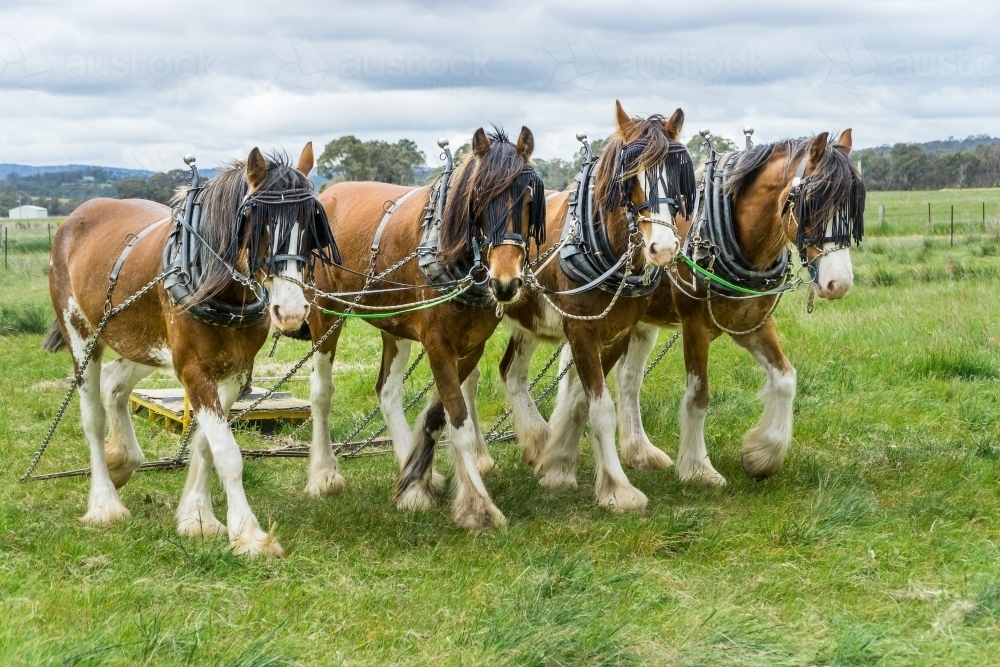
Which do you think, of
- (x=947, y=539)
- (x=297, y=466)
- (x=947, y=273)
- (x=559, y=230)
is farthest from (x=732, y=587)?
(x=947, y=273)

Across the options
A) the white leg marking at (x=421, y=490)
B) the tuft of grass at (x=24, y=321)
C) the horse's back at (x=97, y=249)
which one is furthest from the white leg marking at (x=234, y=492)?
the tuft of grass at (x=24, y=321)

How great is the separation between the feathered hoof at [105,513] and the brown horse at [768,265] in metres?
3.17

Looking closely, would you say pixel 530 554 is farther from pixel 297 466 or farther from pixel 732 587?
pixel 297 466

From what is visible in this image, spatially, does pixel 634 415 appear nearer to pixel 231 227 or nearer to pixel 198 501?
pixel 198 501

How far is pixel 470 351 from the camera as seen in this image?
590 centimetres

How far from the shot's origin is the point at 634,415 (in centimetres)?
695

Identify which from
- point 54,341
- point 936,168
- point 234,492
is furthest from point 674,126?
point 936,168

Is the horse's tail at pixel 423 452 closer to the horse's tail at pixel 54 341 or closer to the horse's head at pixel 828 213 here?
the horse's head at pixel 828 213

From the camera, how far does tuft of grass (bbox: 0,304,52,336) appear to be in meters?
12.3

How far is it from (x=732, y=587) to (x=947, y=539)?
1.33m

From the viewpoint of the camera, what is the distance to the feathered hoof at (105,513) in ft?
18.2

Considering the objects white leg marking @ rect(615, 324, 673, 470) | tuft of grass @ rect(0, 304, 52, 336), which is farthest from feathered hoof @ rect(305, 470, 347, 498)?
tuft of grass @ rect(0, 304, 52, 336)

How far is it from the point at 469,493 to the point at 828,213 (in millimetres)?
2306

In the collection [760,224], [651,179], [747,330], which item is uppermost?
[651,179]
